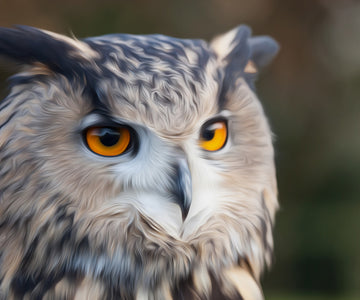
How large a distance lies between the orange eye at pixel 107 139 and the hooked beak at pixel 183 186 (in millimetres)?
92

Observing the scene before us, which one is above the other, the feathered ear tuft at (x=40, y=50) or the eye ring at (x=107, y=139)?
the feathered ear tuft at (x=40, y=50)

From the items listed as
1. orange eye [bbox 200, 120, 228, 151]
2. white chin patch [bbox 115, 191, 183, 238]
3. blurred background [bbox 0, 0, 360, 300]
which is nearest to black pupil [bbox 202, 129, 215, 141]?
orange eye [bbox 200, 120, 228, 151]

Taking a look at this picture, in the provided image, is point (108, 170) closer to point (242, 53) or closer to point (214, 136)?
point (214, 136)

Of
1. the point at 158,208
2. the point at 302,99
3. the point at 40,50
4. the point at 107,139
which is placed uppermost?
the point at 302,99

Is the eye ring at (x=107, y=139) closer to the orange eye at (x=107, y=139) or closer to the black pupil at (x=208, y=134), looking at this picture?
the orange eye at (x=107, y=139)

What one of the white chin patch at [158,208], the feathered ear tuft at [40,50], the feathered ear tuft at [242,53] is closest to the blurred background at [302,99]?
the feathered ear tuft at [242,53]

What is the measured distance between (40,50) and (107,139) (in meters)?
0.17

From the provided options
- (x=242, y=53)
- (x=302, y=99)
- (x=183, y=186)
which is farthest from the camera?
(x=302, y=99)

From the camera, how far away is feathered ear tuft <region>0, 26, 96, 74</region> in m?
0.87

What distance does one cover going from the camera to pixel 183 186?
0.84 m

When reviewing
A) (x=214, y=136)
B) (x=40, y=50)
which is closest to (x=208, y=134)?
(x=214, y=136)

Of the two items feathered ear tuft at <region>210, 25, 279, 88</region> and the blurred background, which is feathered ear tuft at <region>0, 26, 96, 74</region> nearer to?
feathered ear tuft at <region>210, 25, 279, 88</region>

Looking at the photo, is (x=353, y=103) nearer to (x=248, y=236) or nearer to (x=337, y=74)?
(x=337, y=74)

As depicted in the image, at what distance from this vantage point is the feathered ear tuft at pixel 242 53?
3.24ft
